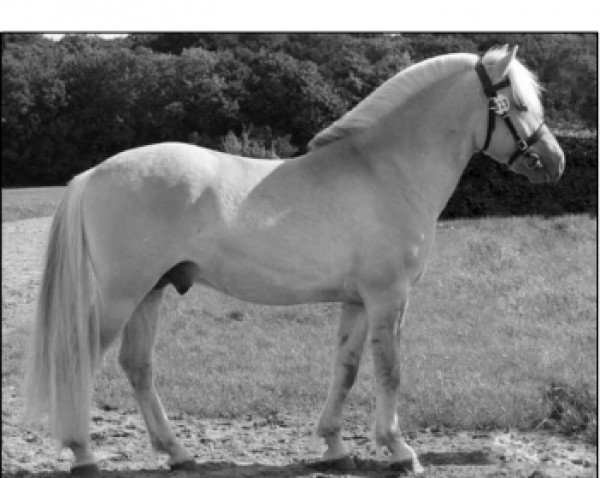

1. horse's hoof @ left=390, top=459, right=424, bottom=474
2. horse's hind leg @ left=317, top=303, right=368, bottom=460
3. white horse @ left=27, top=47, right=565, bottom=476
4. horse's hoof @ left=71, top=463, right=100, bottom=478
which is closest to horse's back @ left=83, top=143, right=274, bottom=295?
white horse @ left=27, top=47, right=565, bottom=476

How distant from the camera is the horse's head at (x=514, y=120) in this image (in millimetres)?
5371

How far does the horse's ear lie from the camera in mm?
5262

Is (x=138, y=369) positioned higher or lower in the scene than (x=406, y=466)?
higher

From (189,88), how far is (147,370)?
2.86 metres

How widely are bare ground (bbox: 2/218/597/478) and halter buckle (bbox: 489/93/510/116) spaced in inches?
87.5

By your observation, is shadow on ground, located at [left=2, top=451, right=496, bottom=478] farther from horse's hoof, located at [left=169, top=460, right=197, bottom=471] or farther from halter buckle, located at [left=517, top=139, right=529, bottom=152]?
halter buckle, located at [left=517, top=139, right=529, bottom=152]

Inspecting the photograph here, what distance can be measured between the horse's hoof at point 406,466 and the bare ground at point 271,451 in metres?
0.05

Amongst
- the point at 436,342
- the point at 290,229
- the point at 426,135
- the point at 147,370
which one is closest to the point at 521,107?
the point at 426,135

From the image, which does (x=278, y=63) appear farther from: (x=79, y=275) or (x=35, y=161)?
(x=79, y=275)

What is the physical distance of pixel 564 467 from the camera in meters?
5.75

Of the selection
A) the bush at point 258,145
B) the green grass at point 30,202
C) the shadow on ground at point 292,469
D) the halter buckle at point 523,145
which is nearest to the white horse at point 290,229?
the halter buckle at point 523,145

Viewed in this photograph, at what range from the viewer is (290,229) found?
510 centimetres

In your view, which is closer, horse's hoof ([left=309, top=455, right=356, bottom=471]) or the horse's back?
the horse's back

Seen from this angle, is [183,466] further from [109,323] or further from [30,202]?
[30,202]
